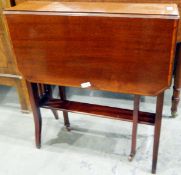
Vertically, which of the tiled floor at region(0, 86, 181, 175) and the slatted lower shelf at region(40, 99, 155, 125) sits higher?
the slatted lower shelf at region(40, 99, 155, 125)

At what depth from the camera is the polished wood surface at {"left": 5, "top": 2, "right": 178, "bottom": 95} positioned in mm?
1227

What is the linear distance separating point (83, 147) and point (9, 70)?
0.79 meters

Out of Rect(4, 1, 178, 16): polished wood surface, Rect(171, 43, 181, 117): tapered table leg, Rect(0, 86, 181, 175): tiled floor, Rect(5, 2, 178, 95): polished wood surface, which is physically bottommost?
Rect(0, 86, 181, 175): tiled floor

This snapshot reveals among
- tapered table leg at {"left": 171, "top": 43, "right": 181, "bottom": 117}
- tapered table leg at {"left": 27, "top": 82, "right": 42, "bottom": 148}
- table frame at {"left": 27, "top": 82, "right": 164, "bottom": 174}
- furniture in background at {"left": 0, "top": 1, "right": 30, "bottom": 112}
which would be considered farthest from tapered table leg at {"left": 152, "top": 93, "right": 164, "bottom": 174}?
furniture in background at {"left": 0, "top": 1, "right": 30, "bottom": 112}

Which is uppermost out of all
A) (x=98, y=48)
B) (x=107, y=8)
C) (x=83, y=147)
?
(x=107, y=8)

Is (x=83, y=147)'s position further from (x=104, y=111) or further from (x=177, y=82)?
(x=177, y=82)

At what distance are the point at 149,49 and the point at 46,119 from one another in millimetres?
1187

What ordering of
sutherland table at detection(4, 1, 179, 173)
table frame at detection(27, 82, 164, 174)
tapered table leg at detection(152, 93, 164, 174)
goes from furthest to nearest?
1. table frame at detection(27, 82, 164, 174)
2. tapered table leg at detection(152, 93, 164, 174)
3. sutherland table at detection(4, 1, 179, 173)

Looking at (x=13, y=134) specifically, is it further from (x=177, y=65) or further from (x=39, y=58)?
(x=177, y=65)

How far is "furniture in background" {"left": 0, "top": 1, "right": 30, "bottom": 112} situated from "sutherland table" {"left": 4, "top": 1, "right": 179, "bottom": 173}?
508mm

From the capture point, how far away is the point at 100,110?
1.68m

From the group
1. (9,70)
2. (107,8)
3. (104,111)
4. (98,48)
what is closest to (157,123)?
(104,111)

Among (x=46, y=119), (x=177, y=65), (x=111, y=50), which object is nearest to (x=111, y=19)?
(x=111, y=50)

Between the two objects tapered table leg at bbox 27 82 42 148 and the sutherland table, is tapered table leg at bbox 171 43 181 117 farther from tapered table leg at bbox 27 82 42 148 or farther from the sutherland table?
tapered table leg at bbox 27 82 42 148
